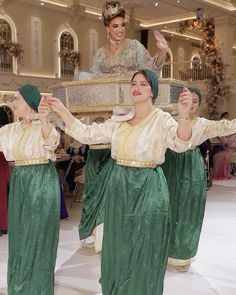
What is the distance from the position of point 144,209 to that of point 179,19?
1378cm

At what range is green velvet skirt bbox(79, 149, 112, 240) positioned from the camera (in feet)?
13.2

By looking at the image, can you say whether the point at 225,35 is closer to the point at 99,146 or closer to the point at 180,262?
the point at 180,262

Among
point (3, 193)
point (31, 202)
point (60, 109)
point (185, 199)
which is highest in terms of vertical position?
point (60, 109)

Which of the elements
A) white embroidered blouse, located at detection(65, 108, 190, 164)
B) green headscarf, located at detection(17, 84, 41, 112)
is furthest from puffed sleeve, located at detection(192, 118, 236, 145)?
green headscarf, located at detection(17, 84, 41, 112)

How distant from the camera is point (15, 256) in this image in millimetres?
3125

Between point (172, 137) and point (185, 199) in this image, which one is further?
point (185, 199)

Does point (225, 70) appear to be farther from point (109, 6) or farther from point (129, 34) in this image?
point (109, 6)

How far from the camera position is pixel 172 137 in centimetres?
268

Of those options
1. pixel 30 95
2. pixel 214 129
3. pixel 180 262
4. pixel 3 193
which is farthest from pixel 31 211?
pixel 3 193

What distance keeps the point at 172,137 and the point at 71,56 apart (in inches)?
482

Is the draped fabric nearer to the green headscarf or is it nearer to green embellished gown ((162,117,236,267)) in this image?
green embellished gown ((162,117,236,267))

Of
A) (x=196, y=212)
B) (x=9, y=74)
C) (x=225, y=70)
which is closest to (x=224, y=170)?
(x=225, y=70)

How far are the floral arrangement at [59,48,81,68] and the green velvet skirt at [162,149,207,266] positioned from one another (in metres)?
10.6

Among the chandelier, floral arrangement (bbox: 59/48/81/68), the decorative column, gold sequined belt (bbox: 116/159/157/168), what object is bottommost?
gold sequined belt (bbox: 116/159/157/168)
